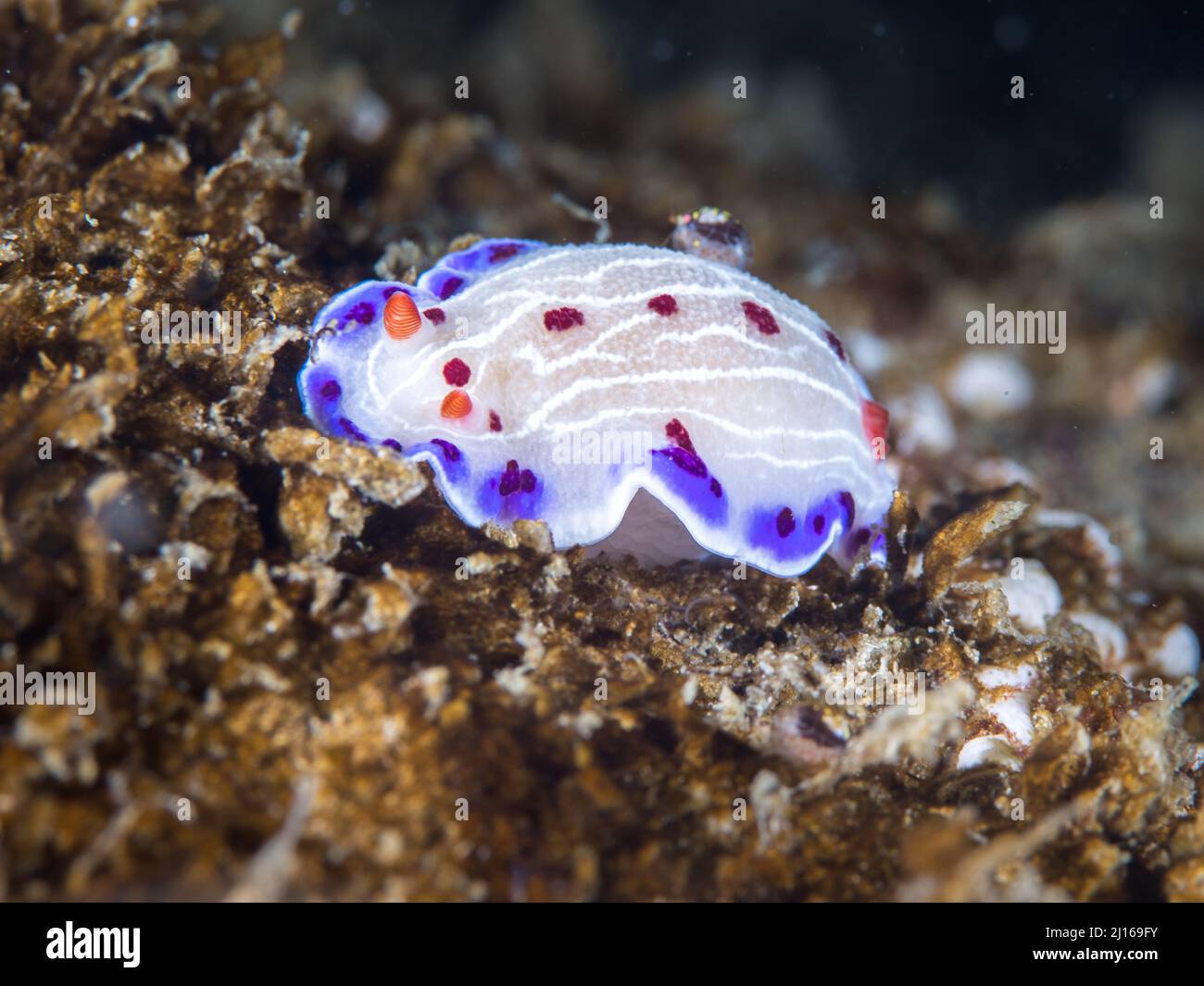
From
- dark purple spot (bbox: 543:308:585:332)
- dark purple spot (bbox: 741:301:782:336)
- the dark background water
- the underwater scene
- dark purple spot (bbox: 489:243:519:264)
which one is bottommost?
the underwater scene

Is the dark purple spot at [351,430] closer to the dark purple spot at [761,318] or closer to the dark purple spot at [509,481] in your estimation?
the dark purple spot at [509,481]

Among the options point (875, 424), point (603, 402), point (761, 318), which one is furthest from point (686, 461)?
point (875, 424)

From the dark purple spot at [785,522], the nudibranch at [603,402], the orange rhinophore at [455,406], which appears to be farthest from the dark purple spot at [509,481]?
the dark purple spot at [785,522]

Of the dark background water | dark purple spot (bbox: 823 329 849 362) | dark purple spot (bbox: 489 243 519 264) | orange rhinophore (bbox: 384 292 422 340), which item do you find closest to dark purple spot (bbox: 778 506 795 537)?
dark purple spot (bbox: 823 329 849 362)

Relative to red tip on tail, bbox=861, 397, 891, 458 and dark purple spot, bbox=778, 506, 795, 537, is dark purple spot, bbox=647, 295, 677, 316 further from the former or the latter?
red tip on tail, bbox=861, 397, 891, 458

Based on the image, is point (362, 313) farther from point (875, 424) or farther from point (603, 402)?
point (875, 424)

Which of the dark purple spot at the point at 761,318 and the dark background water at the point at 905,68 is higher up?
the dark background water at the point at 905,68
